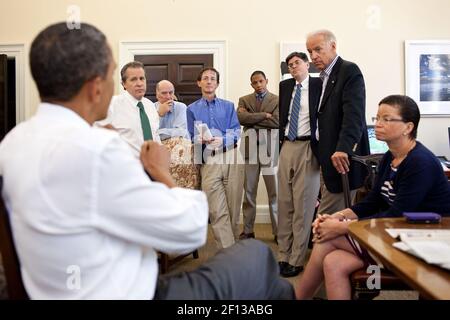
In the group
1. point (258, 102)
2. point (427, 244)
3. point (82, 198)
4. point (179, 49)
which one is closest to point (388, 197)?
point (427, 244)

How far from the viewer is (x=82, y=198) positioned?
88cm

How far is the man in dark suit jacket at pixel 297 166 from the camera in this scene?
289cm

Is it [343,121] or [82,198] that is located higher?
[343,121]

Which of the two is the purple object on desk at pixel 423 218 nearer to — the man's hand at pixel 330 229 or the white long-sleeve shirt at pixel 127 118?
the man's hand at pixel 330 229

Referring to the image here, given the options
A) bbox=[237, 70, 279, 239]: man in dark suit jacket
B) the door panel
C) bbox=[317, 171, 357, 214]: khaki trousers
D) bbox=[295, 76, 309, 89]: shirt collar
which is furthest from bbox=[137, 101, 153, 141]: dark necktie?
the door panel

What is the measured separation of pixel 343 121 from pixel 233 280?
1722mm

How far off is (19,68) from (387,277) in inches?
189

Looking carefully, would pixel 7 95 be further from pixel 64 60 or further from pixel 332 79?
pixel 64 60

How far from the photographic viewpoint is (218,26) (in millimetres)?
4805

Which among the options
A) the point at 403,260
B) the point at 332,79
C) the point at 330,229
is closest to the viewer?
the point at 403,260

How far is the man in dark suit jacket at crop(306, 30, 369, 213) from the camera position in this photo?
99.4 inches

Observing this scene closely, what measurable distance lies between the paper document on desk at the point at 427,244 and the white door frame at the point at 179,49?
3749 mm

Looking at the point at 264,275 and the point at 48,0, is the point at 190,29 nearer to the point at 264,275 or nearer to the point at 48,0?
the point at 48,0
